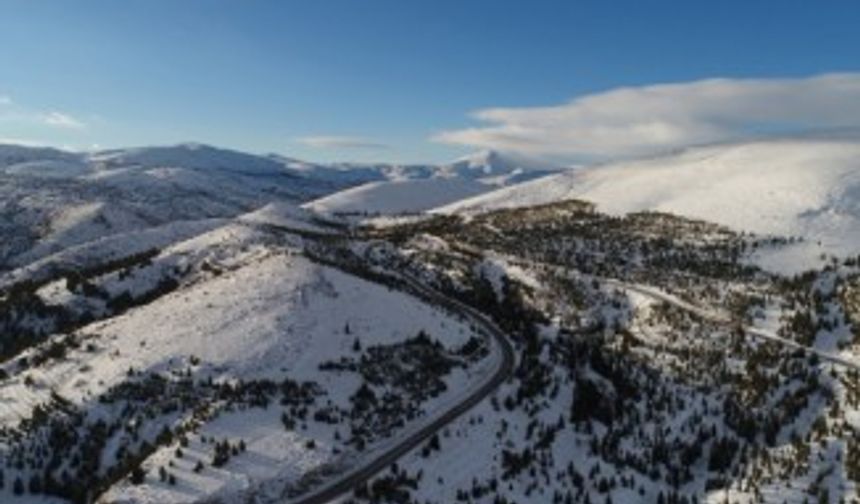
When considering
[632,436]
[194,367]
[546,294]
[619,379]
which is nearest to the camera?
[632,436]

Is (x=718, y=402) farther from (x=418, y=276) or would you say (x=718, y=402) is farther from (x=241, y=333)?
(x=418, y=276)

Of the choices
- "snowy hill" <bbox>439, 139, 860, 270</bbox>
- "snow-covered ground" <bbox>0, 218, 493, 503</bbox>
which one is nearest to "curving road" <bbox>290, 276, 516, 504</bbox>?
"snow-covered ground" <bbox>0, 218, 493, 503</bbox>

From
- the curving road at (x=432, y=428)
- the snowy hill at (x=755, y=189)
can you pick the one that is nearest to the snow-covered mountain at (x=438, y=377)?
the curving road at (x=432, y=428)

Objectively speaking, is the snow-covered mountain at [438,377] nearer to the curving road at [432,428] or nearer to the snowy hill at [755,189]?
the curving road at [432,428]

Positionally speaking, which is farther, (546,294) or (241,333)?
(546,294)

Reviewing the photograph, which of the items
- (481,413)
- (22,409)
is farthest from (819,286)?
(22,409)

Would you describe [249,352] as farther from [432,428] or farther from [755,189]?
[755,189]

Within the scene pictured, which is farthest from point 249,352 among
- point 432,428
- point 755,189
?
point 755,189
